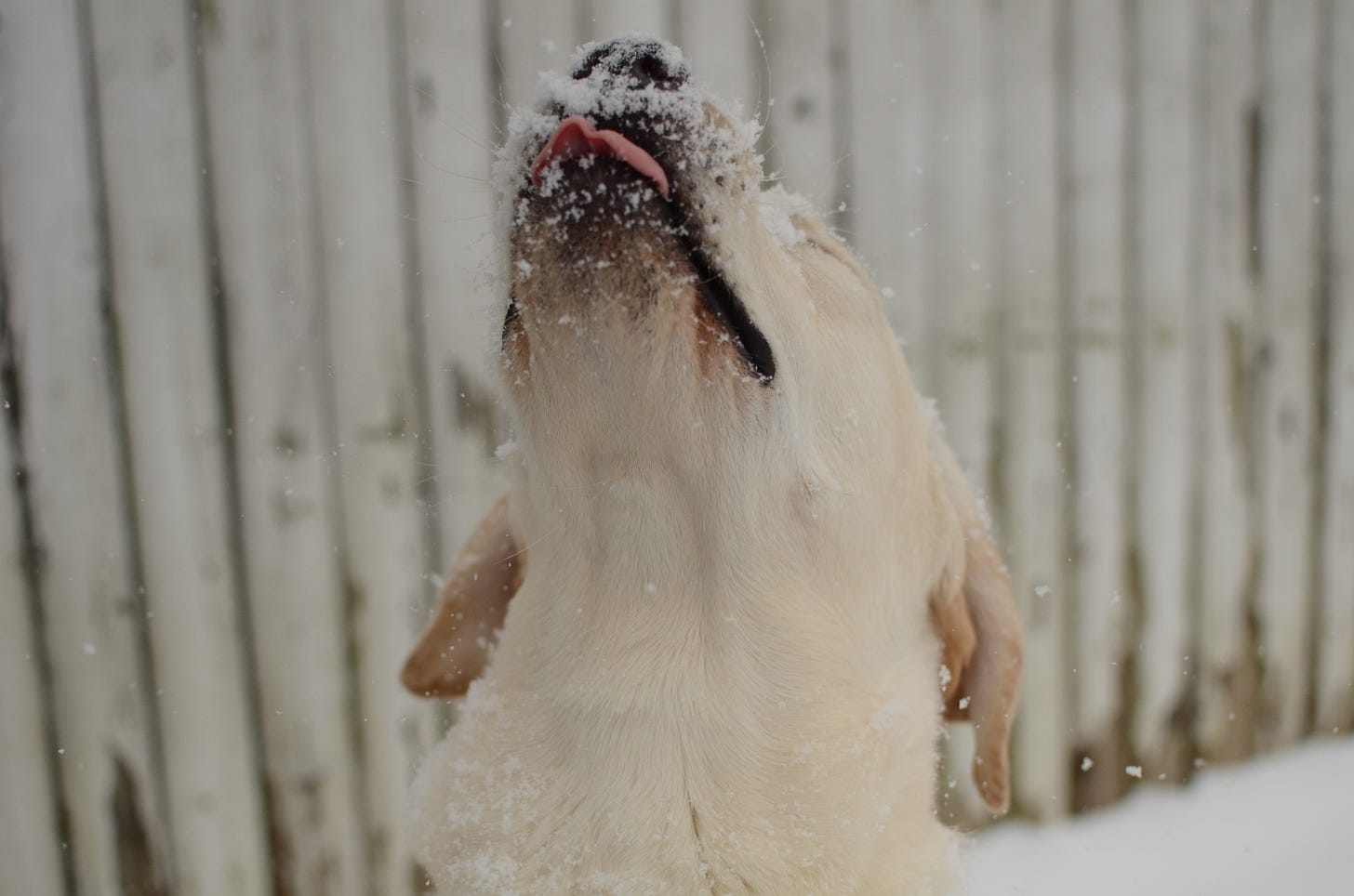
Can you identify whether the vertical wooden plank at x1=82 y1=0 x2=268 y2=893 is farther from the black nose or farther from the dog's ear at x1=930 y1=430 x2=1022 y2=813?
→ the dog's ear at x1=930 y1=430 x2=1022 y2=813

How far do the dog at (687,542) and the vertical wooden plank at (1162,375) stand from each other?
1.80 meters

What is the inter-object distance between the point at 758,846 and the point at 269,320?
1.75 metres

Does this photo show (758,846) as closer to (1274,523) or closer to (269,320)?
(269,320)

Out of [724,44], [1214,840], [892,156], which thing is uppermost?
[724,44]

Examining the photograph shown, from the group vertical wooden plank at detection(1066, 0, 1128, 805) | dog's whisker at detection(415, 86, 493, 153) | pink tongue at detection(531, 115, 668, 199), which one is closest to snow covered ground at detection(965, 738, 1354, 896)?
vertical wooden plank at detection(1066, 0, 1128, 805)

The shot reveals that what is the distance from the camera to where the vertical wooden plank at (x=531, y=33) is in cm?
196

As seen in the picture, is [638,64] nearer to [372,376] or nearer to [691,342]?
[691,342]

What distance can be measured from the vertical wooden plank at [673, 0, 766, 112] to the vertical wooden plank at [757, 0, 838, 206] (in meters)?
0.05

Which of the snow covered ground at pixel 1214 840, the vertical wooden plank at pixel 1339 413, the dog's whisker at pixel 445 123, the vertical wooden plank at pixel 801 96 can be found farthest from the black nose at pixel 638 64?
the vertical wooden plank at pixel 1339 413

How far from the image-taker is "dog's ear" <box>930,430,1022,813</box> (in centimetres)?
146

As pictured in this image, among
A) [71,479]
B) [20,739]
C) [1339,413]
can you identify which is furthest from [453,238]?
[1339,413]

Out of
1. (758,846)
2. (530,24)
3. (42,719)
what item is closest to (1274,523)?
(758,846)

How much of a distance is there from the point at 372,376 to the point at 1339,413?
3.49 metres

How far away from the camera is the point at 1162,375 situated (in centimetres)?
273
